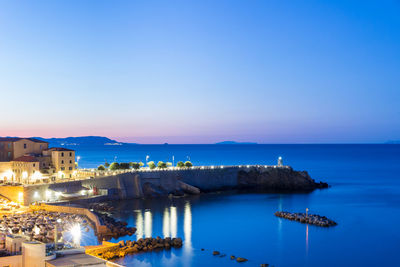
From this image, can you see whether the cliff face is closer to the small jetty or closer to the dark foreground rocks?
the small jetty

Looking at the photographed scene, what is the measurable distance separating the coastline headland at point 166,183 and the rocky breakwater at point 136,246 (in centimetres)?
1814

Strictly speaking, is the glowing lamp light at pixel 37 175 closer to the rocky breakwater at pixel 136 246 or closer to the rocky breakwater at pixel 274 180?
the rocky breakwater at pixel 136 246

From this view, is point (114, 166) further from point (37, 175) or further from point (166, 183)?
point (37, 175)

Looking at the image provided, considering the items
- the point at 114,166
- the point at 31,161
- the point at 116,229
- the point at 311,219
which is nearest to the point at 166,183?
the point at 114,166

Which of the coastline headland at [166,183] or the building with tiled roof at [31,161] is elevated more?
the building with tiled roof at [31,161]

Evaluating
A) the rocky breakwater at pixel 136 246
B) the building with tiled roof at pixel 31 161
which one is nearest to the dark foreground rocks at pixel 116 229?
the rocky breakwater at pixel 136 246

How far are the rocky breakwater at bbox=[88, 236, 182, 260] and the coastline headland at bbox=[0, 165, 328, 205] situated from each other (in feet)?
59.5

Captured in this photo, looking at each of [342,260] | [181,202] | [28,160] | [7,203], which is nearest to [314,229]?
[342,260]

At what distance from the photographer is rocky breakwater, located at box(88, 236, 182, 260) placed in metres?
28.3

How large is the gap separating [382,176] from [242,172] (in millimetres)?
38928

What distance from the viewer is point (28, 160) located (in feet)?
177

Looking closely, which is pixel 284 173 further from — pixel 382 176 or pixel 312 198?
pixel 382 176

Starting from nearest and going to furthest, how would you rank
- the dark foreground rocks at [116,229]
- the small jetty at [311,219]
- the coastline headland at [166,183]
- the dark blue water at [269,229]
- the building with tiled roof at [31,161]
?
the dark blue water at [269,229], the dark foreground rocks at [116,229], the small jetty at [311,219], the coastline headland at [166,183], the building with tiled roof at [31,161]

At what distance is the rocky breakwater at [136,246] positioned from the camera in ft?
92.8
